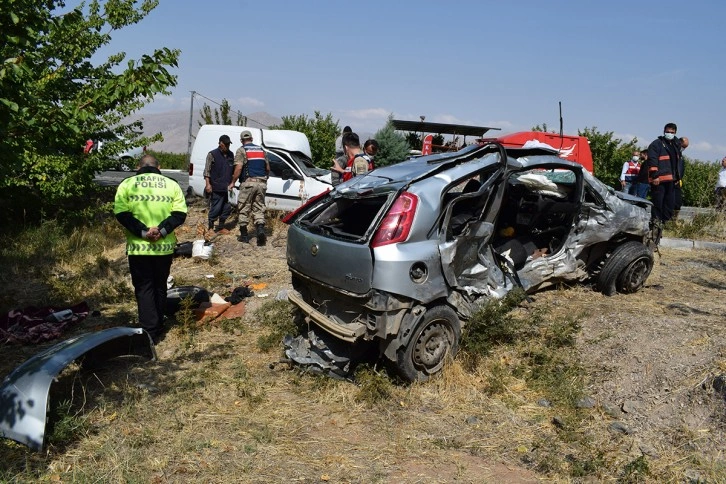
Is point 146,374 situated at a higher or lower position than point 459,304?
lower

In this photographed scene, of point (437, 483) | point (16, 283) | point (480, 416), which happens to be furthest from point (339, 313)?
point (16, 283)

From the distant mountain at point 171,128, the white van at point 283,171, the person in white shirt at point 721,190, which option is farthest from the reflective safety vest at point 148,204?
the distant mountain at point 171,128

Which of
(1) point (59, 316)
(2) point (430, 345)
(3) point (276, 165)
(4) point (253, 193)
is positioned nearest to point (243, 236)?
(4) point (253, 193)

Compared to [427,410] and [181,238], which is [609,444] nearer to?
[427,410]

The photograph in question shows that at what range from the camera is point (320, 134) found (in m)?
18.8

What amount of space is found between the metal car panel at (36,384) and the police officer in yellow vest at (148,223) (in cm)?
82

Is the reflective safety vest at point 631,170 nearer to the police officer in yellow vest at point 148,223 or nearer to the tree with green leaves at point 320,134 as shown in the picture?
the tree with green leaves at point 320,134

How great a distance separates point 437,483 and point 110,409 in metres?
2.26

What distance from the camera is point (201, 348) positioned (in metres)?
5.28

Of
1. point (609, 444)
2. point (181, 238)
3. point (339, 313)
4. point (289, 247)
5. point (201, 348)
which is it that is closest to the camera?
point (609, 444)

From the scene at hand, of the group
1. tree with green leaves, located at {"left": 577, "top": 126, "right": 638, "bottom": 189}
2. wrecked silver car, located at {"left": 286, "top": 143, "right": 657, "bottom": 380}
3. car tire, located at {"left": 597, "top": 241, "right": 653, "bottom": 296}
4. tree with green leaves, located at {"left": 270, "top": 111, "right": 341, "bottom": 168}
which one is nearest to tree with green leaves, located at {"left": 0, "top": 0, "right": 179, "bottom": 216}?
wrecked silver car, located at {"left": 286, "top": 143, "right": 657, "bottom": 380}

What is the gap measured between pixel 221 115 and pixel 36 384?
21.4m

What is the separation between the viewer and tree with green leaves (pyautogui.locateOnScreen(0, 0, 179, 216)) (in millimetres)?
3473

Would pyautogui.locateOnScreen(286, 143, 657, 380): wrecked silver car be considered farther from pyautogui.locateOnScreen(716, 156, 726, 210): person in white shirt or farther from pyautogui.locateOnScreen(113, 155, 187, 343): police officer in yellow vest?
pyautogui.locateOnScreen(716, 156, 726, 210): person in white shirt
